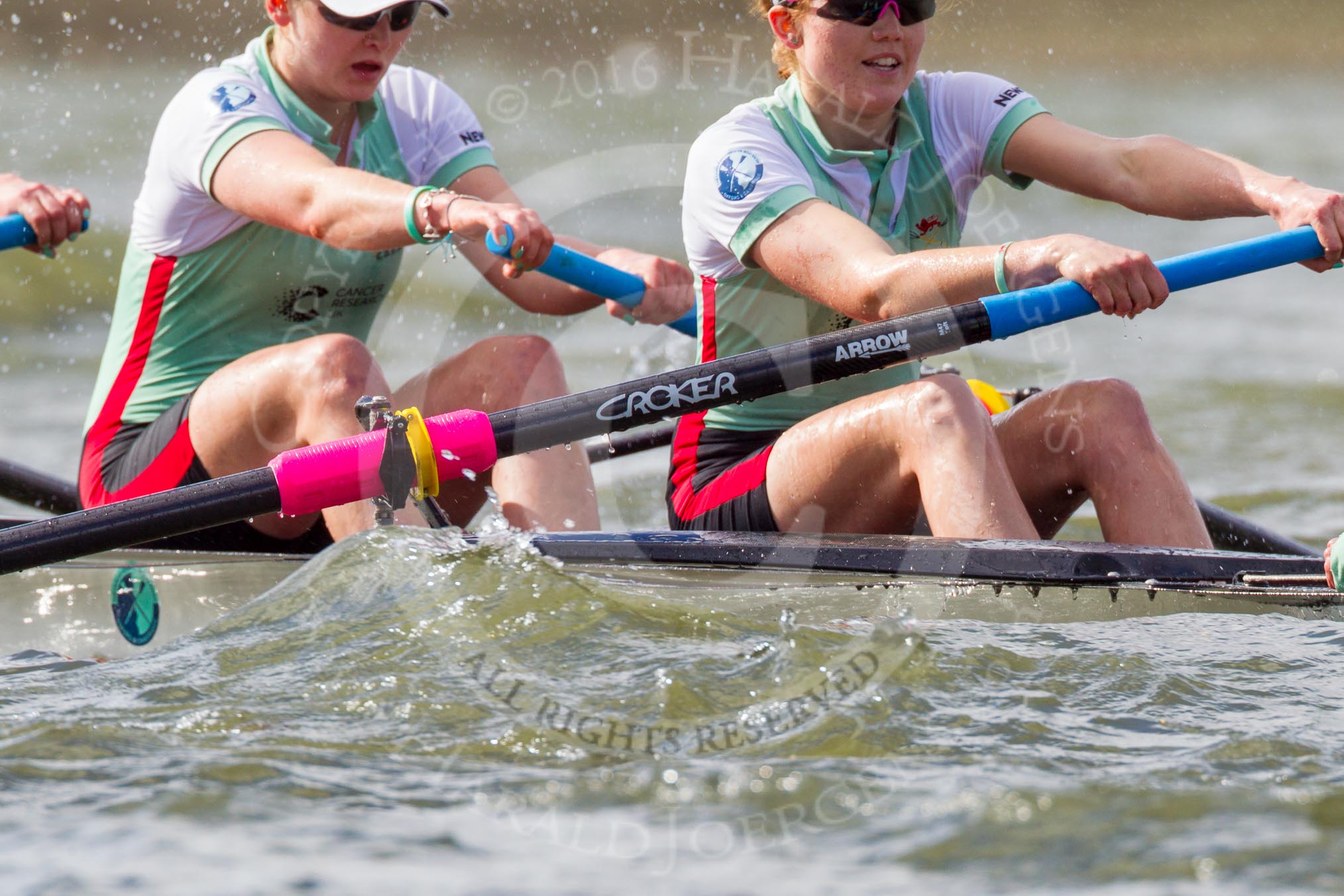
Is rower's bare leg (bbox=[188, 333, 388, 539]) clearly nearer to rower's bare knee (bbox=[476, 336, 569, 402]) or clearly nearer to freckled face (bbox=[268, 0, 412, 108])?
rower's bare knee (bbox=[476, 336, 569, 402])

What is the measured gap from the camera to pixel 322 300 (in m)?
2.42

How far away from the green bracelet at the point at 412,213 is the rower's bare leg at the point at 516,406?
290 millimetres

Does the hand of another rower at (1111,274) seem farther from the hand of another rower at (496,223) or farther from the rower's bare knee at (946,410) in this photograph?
the hand of another rower at (496,223)

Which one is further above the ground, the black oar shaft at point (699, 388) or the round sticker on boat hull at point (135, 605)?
the black oar shaft at point (699, 388)

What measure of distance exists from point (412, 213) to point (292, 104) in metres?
0.40

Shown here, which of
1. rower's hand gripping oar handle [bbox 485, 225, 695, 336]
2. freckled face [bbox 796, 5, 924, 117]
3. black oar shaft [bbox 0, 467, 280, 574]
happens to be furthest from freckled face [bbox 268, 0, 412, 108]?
black oar shaft [bbox 0, 467, 280, 574]

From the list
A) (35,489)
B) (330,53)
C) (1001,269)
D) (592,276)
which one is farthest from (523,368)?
(35,489)

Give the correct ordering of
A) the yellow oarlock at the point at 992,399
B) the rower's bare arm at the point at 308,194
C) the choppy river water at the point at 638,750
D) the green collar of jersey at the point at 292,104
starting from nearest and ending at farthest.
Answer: the choppy river water at the point at 638,750
the rower's bare arm at the point at 308,194
the green collar of jersey at the point at 292,104
the yellow oarlock at the point at 992,399

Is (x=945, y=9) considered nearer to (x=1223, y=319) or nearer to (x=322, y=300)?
(x=322, y=300)

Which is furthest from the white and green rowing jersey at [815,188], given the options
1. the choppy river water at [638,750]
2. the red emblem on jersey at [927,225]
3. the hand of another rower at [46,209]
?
the hand of another rower at [46,209]

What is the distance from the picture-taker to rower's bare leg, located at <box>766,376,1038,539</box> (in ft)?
6.23

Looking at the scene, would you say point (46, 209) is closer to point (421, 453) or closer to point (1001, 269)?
point (421, 453)

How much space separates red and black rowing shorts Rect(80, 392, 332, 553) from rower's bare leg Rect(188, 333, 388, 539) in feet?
0.10

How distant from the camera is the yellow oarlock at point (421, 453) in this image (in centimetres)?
189
